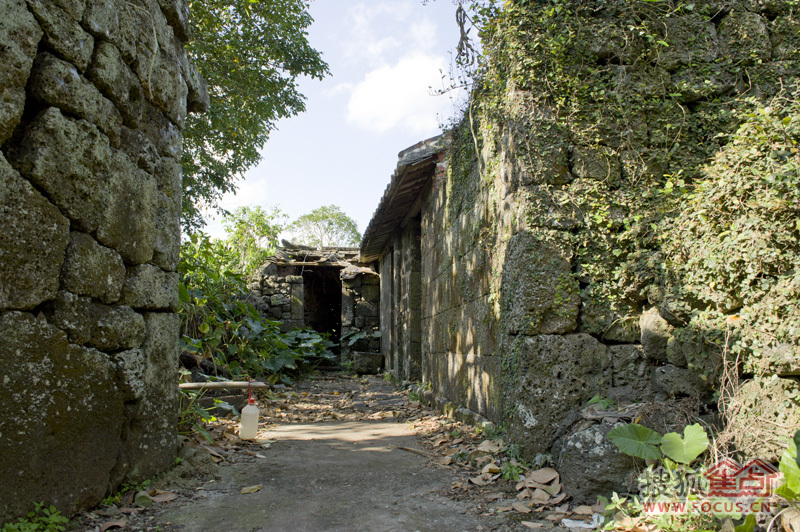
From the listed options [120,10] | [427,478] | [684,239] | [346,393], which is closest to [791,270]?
[684,239]

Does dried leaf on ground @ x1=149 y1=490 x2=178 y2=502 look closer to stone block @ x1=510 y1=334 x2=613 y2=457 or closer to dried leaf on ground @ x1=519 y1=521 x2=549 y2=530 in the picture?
dried leaf on ground @ x1=519 y1=521 x2=549 y2=530

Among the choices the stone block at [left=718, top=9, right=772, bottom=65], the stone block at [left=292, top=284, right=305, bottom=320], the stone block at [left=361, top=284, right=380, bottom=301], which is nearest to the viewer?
the stone block at [left=718, top=9, right=772, bottom=65]

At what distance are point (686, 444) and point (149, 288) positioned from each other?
10.1ft

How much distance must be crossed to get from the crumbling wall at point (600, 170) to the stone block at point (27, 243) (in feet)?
8.94

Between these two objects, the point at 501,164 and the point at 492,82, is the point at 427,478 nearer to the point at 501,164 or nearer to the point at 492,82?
the point at 501,164

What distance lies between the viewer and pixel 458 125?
5703mm

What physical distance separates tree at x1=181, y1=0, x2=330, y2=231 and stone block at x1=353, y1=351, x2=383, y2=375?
478 centimetres

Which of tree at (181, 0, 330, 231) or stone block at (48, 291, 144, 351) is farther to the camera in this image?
→ tree at (181, 0, 330, 231)

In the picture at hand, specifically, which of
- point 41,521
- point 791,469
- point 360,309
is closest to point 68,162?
point 41,521

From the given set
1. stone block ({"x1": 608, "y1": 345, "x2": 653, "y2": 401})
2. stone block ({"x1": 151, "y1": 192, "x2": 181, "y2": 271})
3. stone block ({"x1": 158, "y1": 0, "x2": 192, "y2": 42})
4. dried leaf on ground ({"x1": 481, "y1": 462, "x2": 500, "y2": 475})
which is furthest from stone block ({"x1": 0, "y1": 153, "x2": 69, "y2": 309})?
stone block ({"x1": 608, "y1": 345, "x2": 653, "y2": 401})

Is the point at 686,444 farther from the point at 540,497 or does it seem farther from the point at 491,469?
the point at 491,469

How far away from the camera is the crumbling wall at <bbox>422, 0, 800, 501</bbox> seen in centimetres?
350

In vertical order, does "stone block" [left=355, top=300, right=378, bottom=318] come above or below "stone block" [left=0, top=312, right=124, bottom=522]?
above

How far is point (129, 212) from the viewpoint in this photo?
10.0 ft
